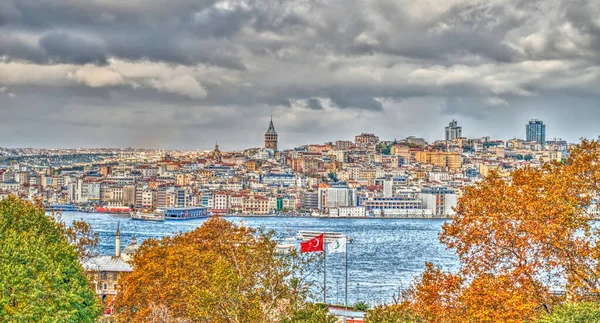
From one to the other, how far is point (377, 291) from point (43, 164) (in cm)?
13719

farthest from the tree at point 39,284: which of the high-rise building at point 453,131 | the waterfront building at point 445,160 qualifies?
the high-rise building at point 453,131

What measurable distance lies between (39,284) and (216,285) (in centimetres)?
221

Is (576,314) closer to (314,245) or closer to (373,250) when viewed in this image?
(314,245)

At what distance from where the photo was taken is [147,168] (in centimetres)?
11756

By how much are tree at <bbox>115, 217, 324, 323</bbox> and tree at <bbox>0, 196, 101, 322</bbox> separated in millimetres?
1483

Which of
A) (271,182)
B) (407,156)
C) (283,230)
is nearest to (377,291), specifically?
(283,230)

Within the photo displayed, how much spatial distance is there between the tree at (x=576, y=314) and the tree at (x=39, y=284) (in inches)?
229

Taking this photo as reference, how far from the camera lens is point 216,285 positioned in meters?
9.87

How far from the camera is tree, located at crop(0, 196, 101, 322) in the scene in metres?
9.42

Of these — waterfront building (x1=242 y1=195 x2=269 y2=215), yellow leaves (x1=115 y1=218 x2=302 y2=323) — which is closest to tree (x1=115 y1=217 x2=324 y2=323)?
yellow leaves (x1=115 y1=218 x2=302 y2=323)

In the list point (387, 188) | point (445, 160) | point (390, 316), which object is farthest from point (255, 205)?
point (390, 316)

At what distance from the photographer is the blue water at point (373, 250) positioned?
93.8 ft

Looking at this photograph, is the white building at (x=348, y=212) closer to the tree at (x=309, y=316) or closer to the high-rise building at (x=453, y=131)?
the tree at (x=309, y=316)

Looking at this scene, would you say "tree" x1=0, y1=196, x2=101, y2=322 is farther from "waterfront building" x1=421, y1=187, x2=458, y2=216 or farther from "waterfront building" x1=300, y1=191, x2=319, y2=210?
"waterfront building" x1=300, y1=191, x2=319, y2=210
